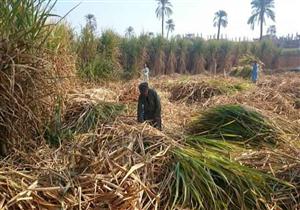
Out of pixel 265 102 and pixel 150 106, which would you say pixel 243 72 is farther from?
pixel 150 106

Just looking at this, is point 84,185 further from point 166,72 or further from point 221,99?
point 166,72

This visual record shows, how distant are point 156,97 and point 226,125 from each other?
1.02m

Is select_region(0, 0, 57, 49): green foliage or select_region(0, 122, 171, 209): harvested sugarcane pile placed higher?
select_region(0, 0, 57, 49): green foliage

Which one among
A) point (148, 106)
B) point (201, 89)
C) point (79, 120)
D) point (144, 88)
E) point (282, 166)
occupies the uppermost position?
point (144, 88)

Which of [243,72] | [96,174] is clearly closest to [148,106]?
[96,174]

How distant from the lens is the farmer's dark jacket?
17.4 feet

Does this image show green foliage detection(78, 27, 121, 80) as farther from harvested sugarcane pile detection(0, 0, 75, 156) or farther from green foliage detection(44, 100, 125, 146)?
harvested sugarcane pile detection(0, 0, 75, 156)

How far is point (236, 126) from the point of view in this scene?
5.43m

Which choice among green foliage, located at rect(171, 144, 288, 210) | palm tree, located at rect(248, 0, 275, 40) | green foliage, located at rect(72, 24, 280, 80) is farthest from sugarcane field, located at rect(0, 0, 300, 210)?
palm tree, located at rect(248, 0, 275, 40)

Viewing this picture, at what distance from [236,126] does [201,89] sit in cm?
525

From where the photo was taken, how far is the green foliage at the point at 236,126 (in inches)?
205

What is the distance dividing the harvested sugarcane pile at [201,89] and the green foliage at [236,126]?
13.9 feet

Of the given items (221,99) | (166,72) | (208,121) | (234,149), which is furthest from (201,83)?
(166,72)

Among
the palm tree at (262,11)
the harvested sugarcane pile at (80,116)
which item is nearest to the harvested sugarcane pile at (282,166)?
the harvested sugarcane pile at (80,116)
